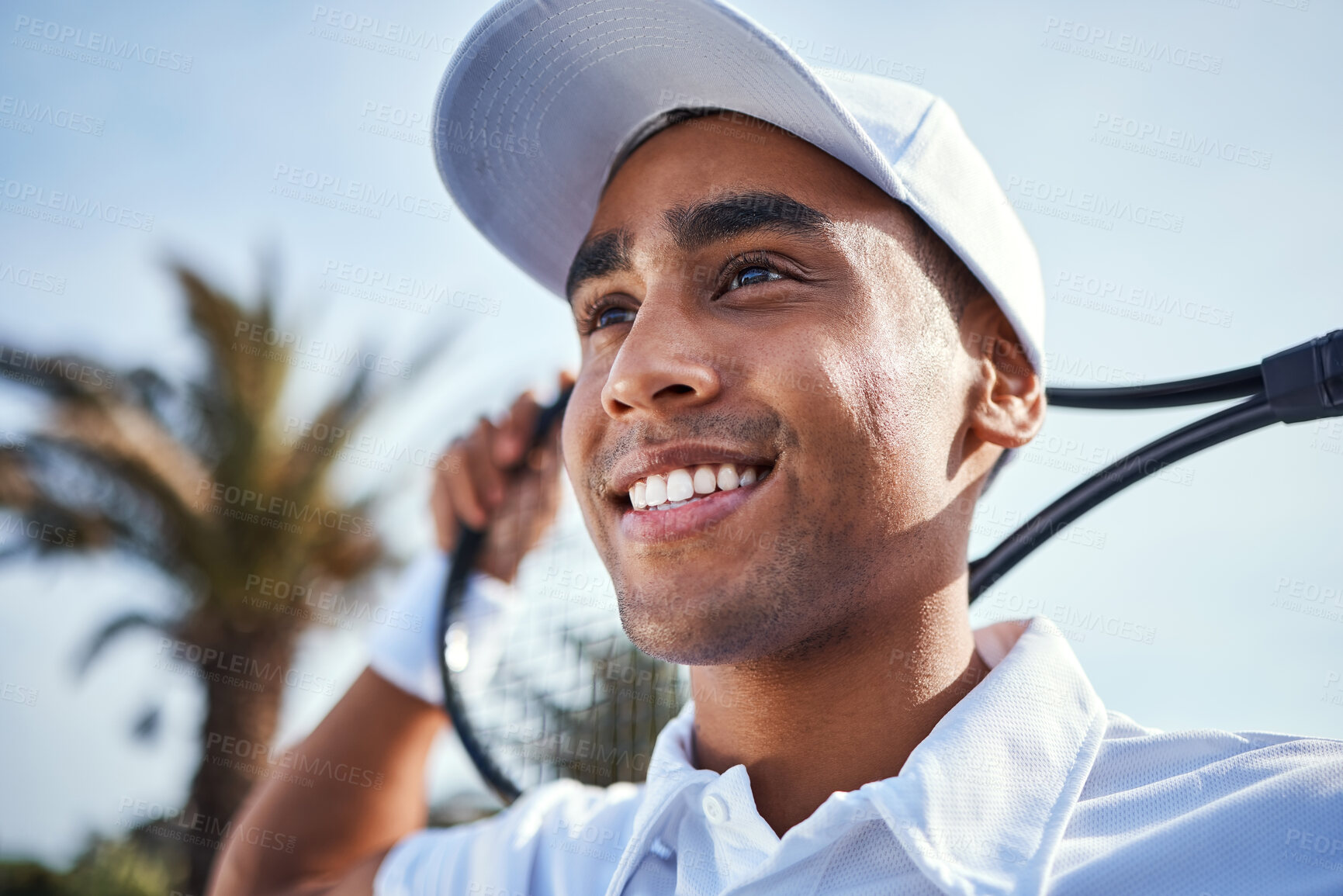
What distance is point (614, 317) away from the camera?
203 cm

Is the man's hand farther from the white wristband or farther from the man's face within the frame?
the man's face

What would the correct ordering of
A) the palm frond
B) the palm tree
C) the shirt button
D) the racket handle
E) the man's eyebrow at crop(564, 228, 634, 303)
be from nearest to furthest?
the shirt button → the man's eyebrow at crop(564, 228, 634, 303) → the racket handle → the palm tree → the palm frond

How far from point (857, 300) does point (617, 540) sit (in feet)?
1.92

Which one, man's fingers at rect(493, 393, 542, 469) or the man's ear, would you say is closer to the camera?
the man's ear

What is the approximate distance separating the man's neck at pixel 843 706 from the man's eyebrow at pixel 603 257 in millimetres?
769

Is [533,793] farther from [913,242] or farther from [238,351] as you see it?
[238,351]

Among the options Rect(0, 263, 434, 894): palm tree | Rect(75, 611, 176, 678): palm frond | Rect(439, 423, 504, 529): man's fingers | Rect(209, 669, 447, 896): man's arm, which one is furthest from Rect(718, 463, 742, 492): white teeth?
Rect(75, 611, 176, 678): palm frond

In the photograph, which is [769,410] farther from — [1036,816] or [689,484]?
[1036,816]

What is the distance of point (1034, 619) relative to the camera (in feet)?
5.96

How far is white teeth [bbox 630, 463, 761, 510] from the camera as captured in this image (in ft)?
5.41

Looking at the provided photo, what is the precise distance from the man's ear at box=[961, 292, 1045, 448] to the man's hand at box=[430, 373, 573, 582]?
1.02 metres

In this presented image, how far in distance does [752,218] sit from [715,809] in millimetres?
992

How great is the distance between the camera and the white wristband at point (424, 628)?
2441mm

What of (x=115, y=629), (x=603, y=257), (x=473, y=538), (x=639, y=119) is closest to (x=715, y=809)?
(x=603, y=257)
